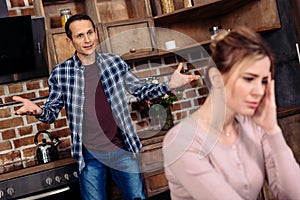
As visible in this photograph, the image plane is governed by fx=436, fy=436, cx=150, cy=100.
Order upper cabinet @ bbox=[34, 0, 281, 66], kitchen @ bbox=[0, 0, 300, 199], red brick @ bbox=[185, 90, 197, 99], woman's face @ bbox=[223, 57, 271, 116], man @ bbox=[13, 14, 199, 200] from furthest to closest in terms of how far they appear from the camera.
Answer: red brick @ bbox=[185, 90, 197, 99], upper cabinet @ bbox=[34, 0, 281, 66], kitchen @ bbox=[0, 0, 300, 199], man @ bbox=[13, 14, 199, 200], woman's face @ bbox=[223, 57, 271, 116]

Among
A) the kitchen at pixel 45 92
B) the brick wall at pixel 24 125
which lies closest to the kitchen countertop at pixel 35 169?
the kitchen at pixel 45 92

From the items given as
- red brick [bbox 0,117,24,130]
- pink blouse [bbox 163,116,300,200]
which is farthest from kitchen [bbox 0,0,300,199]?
pink blouse [bbox 163,116,300,200]

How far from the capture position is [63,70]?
1840 millimetres

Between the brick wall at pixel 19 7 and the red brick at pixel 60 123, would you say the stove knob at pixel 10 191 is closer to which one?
the red brick at pixel 60 123

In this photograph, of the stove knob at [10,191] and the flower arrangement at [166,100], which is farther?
the flower arrangement at [166,100]

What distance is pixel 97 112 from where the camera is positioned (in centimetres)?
175

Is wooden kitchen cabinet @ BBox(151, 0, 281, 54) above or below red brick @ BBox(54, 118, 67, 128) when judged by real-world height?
above

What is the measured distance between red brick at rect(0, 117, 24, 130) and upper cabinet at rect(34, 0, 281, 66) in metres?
0.41

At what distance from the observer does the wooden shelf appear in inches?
101

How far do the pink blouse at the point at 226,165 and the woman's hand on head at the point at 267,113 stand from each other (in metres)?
0.02

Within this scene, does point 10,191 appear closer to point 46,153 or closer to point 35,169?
point 35,169

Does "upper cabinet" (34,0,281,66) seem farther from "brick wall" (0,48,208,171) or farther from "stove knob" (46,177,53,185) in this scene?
"stove knob" (46,177,53,185)

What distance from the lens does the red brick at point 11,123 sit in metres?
2.56

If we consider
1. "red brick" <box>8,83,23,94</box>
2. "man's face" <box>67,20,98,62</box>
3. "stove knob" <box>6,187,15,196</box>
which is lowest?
"stove knob" <box>6,187,15,196</box>
